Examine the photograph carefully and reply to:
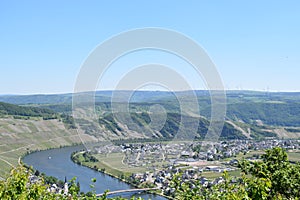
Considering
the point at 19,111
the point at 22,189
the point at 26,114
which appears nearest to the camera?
the point at 22,189

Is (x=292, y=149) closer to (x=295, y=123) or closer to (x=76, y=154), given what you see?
(x=76, y=154)

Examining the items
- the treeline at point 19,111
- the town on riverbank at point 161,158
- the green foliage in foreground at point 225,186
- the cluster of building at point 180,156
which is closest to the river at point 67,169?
the town on riverbank at point 161,158

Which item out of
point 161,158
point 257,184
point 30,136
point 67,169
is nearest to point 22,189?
point 257,184

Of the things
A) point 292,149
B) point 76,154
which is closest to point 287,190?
point 76,154

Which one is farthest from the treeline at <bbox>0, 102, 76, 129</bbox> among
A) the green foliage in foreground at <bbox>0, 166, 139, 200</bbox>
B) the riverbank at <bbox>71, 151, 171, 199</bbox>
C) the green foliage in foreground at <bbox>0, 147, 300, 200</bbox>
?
the green foliage in foreground at <bbox>0, 166, 139, 200</bbox>

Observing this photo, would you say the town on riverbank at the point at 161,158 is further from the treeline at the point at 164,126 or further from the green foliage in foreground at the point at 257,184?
the green foliage in foreground at the point at 257,184

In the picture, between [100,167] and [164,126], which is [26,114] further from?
[100,167]
